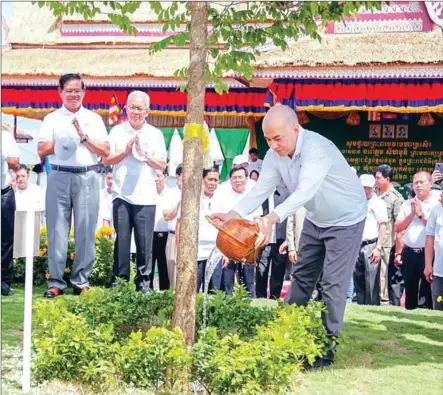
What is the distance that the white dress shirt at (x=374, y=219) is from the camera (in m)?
10.8

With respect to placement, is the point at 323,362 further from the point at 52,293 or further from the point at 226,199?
the point at 226,199

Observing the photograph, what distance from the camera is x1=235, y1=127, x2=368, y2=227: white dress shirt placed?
5.90m

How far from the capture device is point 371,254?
35.3ft

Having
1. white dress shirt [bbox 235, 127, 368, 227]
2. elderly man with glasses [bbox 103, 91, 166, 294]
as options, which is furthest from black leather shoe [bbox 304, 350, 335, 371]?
elderly man with glasses [bbox 103, 91, 166, 294]

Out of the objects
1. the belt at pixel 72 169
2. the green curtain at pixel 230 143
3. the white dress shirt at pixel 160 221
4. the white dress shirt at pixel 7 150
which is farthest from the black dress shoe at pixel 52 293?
the green curtain at pixel 230 143

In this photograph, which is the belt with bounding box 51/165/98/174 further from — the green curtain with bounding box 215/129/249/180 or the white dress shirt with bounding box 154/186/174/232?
the green curtain with bounding box 215/129/249/180

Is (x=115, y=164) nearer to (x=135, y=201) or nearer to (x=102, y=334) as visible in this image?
(x=135, y=201)

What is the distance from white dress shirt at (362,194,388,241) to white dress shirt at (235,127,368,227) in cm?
445

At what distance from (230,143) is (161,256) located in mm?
6355

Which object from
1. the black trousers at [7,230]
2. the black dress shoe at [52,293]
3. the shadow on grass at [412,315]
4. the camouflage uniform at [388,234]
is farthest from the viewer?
the camouflage uniform at [388,234]

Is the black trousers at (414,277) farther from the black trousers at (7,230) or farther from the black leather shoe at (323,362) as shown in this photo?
the black trousers at (7,230)

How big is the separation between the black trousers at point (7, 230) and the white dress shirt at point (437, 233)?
15.0 feet

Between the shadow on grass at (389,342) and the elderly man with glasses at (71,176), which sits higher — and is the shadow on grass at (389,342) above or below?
below

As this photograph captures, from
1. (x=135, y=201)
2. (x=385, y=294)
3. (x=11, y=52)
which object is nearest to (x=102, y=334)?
(x=135, y=201)
